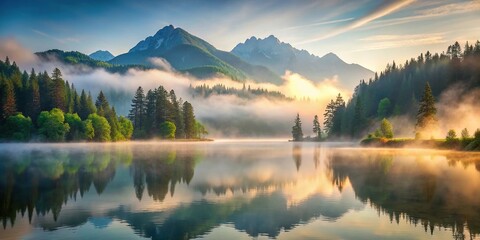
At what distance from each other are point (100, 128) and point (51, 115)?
17337 millimetres

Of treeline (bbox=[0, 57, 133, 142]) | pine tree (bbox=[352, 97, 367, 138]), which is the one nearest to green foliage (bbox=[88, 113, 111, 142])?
treeline (bbox=[0, 57, 133, 142])

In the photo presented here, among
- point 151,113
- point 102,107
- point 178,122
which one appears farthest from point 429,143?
point 102,107

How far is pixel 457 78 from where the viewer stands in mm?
173125

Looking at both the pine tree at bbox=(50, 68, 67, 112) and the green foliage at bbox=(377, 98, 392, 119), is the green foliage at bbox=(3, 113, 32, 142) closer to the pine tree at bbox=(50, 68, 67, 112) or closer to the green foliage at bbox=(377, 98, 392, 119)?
the pine tree at bbox=(50, 68, 67, 112)

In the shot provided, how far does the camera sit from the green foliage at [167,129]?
156250 millimetres

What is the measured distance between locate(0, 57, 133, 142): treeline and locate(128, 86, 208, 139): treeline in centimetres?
748

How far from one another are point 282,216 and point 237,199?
18.1ft

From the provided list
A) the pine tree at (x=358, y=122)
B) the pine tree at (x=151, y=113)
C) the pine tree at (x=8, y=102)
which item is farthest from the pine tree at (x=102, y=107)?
the pine tree at (x=358, y=122)

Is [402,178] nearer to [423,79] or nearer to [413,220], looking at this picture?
[413,220]

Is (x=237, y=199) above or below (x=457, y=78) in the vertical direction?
below

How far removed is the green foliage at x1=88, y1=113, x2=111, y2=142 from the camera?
145m

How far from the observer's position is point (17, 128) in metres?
136

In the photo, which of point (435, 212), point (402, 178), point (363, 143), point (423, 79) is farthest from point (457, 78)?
point (435, 212)

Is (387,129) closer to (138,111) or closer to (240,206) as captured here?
(240,206)
